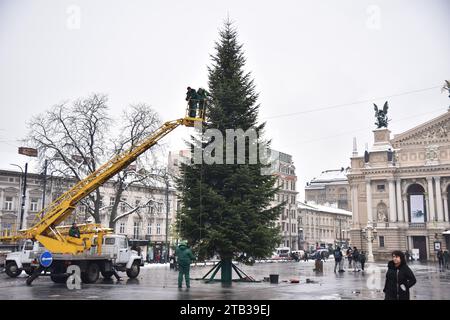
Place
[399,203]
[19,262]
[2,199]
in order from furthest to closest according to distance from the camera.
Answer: [399,203] < [2,199] < [19,262]

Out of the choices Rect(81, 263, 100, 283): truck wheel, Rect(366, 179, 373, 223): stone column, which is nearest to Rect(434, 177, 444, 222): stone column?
Rect(366, 179, 373, 223): stone column

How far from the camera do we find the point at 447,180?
77500 millimetres

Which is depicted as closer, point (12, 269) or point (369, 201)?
point (12, 269)

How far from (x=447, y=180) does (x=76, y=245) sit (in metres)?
66.7

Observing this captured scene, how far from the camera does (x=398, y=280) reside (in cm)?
1092

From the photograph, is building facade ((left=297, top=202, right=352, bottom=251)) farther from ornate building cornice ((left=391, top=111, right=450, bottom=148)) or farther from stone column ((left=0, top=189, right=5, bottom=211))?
stone column ((left=0, top=189, right=5, bottom=211))

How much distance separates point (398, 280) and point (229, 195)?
1508 cm

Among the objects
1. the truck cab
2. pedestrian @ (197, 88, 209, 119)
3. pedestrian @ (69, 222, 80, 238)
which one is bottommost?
the truck cab

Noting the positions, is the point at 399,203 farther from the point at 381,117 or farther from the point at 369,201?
the point at 381,117

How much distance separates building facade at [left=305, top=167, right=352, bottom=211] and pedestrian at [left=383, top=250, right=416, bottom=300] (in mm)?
144476

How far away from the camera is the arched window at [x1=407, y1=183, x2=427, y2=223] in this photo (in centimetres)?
7869

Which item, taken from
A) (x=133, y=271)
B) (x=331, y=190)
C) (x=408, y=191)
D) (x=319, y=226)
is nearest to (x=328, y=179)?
(x=331, y=190)
